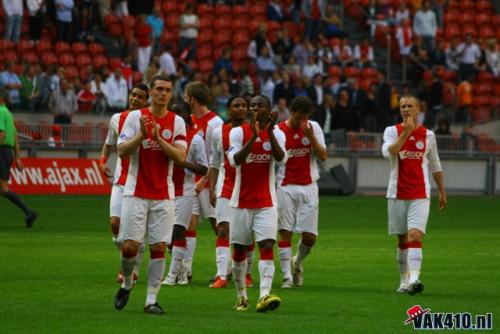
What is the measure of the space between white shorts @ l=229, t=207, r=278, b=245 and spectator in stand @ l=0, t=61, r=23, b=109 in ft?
63.9

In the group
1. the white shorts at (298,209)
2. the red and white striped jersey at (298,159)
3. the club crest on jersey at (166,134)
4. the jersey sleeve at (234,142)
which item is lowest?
the white shorts at (298,209)

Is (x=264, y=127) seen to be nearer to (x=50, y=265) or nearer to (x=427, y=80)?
(x=50, y=265)

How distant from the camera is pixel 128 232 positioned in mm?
12711

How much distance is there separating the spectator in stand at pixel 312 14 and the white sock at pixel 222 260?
25.2 meters

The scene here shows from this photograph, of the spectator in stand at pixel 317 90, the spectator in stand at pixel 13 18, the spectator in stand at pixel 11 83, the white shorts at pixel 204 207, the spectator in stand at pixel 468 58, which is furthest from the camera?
the spectator in stand at pixel 468 58

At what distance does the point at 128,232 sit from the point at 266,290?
153 cm

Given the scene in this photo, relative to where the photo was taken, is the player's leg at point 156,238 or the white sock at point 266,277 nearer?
the player's leg at point 156,238

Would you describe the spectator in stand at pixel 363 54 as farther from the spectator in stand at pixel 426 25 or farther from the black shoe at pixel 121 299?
the black shoe at pixel 121 299

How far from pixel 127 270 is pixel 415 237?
12.9 feet

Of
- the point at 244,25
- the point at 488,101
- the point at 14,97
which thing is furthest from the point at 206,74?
the point at 488,101

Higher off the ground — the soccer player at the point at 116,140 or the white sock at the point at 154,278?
the soccer player at the point at 116,140

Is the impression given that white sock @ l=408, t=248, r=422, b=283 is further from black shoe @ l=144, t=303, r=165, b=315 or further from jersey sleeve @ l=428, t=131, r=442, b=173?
black shoe @ l=144, t=303, r=165, b=315

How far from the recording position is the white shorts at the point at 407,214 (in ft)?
50.2

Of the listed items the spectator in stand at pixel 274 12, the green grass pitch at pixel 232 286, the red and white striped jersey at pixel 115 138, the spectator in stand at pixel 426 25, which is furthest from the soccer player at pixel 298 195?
the spectator in stand at pixel 426 25
